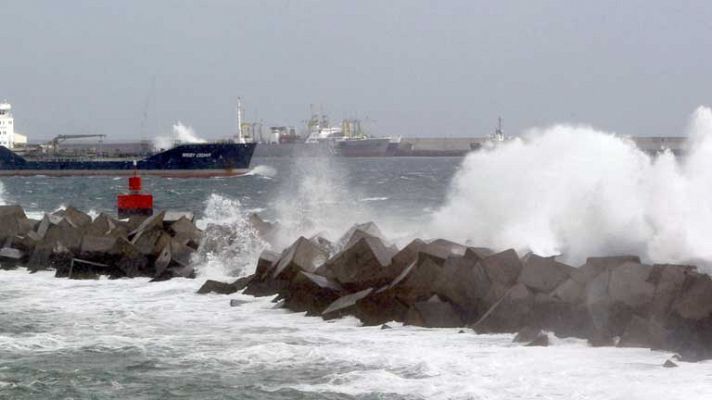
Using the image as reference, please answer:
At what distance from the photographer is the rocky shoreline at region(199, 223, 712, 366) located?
1137 centimetres

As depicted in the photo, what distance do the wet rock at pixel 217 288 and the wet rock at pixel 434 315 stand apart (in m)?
4.33

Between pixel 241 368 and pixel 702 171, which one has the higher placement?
pixel 702 171

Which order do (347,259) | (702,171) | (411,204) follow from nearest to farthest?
1. (347,259)
2. (702,171)
3. (411,204)

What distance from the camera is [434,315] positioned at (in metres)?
13.2

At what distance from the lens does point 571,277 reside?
499 inches

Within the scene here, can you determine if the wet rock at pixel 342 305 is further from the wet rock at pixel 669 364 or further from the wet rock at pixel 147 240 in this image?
the wet rock at pixel 147 240

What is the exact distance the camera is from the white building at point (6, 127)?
8738cm

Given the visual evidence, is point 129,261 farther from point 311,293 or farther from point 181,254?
point 311,293

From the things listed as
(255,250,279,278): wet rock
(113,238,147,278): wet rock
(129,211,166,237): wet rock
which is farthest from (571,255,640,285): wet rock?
(129,211,166,237): wet rock

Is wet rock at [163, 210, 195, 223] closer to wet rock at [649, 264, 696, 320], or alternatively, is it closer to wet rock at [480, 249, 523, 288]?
wet rock at [480, 249, 523, 288]

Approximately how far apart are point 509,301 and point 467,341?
74cm

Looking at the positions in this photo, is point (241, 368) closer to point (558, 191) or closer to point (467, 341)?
point (467, 341)

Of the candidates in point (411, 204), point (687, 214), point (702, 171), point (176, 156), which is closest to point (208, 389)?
point (687, 214)

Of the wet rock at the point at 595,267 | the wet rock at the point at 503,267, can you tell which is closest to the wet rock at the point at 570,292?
the wet rock at the point at 595,267
